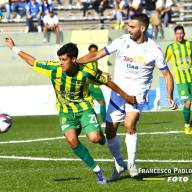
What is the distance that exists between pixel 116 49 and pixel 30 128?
997 cm

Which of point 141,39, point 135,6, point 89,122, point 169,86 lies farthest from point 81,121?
point 135,6

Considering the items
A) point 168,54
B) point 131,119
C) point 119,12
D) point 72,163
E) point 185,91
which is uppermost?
point 131,119

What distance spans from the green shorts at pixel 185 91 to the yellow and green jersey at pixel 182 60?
0.32 feet

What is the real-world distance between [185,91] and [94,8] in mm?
16940

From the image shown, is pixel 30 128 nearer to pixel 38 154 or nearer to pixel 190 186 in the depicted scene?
pixel 38 154

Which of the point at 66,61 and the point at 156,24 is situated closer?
the point at 66,61

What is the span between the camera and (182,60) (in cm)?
1877

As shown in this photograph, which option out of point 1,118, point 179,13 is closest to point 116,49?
point 1,118

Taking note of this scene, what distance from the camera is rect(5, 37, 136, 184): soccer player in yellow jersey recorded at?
10477 millimetres

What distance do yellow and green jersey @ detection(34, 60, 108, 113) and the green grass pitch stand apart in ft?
3.50

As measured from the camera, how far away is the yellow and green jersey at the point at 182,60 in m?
18.5

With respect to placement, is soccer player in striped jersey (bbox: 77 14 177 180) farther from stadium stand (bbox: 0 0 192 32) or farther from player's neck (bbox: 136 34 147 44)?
stadium stand (bbox: 0 0 192 32)

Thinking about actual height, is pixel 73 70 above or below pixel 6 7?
above

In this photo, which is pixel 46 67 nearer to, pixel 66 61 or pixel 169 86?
pixel 66 61
